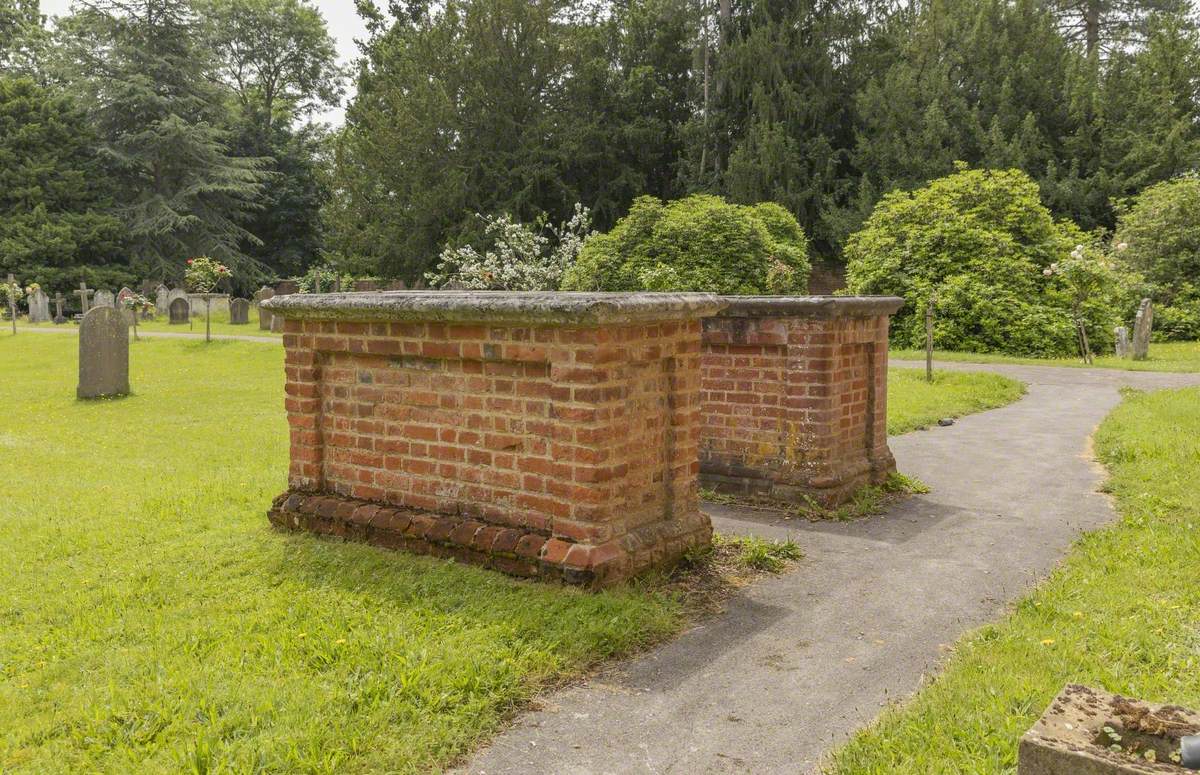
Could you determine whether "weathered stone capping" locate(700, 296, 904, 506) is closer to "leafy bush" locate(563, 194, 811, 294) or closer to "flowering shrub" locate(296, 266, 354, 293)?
"leafy bush" locate(563, 194, 811, 294)

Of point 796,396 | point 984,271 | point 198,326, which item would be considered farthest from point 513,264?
point 796,396

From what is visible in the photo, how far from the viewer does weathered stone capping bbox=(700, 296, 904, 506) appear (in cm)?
611

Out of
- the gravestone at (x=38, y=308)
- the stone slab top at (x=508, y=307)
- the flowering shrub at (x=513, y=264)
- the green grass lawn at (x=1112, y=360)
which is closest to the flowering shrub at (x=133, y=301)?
the gravestone at (x=38, y=308)

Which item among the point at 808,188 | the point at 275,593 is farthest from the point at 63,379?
the point at 808,188

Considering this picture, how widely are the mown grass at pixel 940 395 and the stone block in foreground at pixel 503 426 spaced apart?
17.3ft

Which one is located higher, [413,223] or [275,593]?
[413,223]

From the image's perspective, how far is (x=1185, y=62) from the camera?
2750 cm

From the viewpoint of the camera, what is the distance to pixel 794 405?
6191 millimetres

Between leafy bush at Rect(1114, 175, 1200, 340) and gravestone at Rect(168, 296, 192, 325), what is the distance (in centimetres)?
2737

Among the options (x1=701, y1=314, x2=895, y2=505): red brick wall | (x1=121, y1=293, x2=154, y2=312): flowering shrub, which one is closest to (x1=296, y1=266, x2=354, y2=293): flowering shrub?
(x1=121, y1=293, x2=154, y2=312): flowering shrub

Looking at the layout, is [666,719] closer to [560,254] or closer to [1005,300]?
[1005,300]

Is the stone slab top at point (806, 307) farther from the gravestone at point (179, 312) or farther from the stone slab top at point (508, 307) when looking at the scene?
the gravestone at point (179, 312)

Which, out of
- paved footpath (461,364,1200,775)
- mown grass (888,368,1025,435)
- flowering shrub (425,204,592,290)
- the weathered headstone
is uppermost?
flowering shrub (425,204,592,290)

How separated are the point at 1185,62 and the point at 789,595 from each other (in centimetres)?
3032
